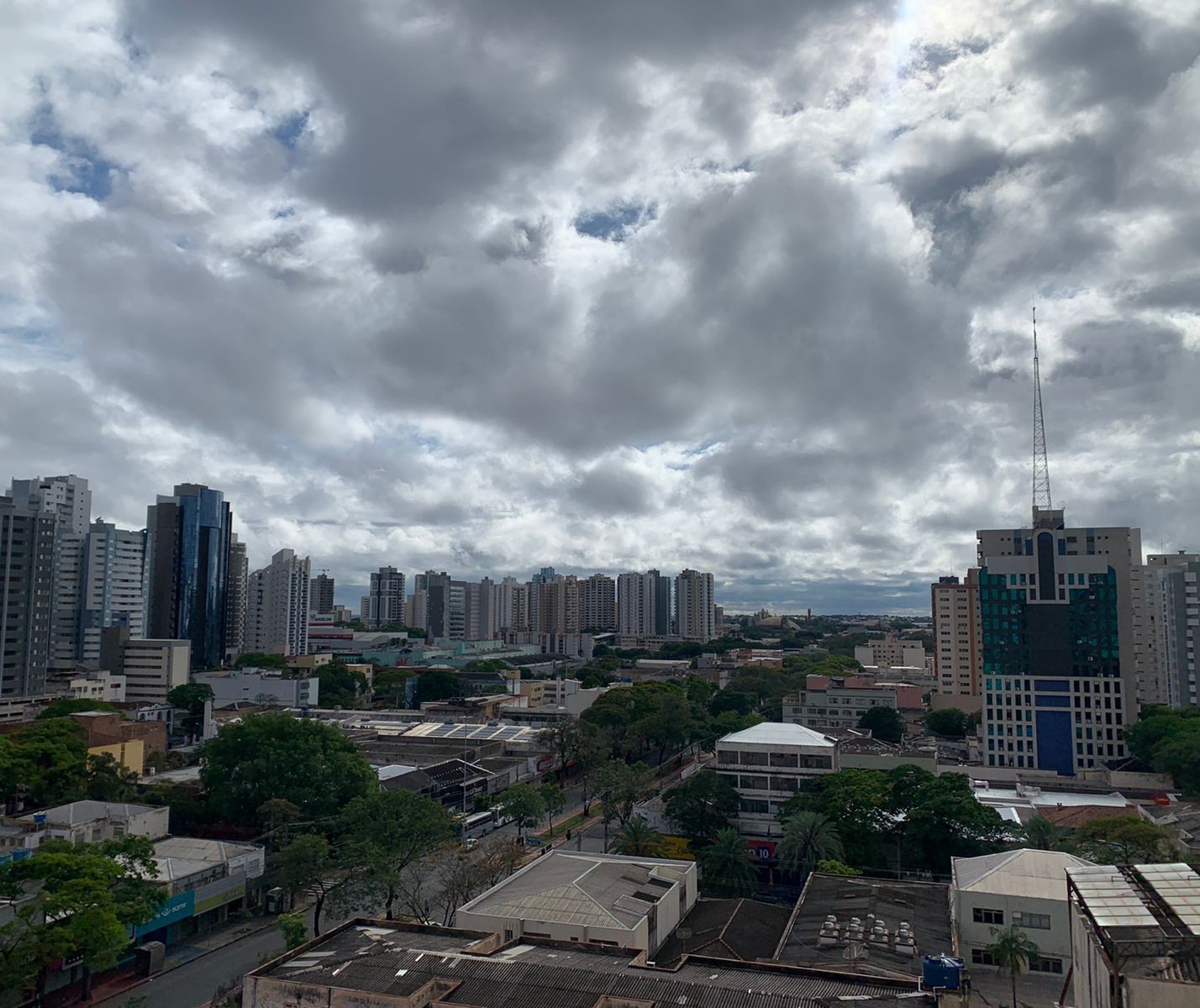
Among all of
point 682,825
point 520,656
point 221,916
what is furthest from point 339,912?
point 520,656

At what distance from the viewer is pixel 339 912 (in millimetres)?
25719

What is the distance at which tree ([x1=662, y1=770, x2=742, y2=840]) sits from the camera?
37.1 meters

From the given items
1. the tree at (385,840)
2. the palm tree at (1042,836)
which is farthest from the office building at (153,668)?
the palm tree at (1042,836)

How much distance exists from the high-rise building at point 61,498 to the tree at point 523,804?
224 ft

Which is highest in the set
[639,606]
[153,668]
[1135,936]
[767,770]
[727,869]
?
[639,606]

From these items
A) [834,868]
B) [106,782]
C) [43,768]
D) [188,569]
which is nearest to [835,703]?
[834,868]

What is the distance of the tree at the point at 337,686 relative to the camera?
260ft

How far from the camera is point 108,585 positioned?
3361 inches

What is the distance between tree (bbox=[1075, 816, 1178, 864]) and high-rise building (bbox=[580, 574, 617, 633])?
454 ft

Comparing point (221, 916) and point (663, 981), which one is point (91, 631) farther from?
point (663, 981)

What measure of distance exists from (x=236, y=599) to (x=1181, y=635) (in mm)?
104348

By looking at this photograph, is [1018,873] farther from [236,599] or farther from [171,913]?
[236,599]

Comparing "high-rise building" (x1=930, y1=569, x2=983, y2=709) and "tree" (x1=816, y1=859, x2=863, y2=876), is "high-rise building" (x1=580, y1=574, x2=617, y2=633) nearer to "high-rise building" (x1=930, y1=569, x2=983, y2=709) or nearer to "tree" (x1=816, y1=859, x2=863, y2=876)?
"high-rise building" (x1=930, y1=569, x2=983, y2=709)

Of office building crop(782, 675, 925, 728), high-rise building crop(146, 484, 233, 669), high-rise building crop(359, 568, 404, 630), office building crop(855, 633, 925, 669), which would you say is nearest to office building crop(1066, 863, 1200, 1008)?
office building crop(782, 675, 925, 728)
